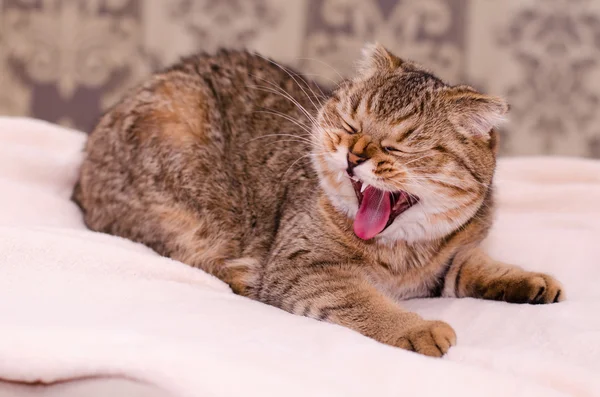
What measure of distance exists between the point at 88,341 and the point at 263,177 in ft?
2.54

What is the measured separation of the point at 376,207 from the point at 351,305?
0.19 m

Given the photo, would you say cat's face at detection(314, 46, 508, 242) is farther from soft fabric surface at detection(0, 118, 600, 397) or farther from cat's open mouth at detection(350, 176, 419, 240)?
soft fabric surface at detection(0, 118, 600, 397)

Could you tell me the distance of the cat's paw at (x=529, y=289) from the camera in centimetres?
123

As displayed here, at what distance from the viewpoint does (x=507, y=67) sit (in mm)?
2439

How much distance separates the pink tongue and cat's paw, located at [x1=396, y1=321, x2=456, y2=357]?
0.73 ft

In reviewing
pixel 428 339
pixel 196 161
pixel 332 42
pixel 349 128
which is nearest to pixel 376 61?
pixel 349 128

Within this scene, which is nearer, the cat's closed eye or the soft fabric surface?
the soft fabric surface

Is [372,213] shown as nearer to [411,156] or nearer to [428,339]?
[411,156]

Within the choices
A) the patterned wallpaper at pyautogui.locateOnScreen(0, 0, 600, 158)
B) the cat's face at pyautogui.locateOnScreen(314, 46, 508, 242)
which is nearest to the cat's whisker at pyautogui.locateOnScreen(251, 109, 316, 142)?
the cat's face at pyautogui.locateOnScreen(314, 46, 508, 242)

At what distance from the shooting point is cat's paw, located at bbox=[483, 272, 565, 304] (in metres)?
1.23

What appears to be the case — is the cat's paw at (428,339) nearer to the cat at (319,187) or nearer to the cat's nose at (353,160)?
the cat at (319,187)

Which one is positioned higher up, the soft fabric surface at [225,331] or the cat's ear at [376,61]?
the cat's ear at [376,61]

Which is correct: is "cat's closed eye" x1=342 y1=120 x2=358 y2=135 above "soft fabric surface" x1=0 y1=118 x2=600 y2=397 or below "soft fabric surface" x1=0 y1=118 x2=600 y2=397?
above

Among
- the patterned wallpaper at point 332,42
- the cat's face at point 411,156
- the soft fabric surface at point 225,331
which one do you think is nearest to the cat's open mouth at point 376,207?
the cat's face at point 411,156
